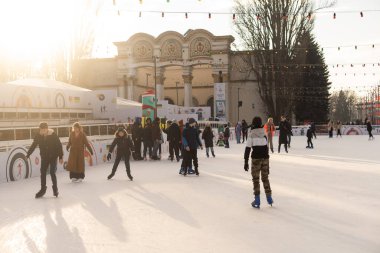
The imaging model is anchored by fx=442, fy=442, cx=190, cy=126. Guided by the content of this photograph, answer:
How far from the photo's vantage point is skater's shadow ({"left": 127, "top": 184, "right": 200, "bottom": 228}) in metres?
6.97

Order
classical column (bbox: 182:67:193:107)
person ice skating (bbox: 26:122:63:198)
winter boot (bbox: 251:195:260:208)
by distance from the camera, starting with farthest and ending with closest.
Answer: classical column (bbox: 182:67:193:107) < person ice skating (bbox: 26:122:63:198) < winter boot (bbox: 251:195:260:208)

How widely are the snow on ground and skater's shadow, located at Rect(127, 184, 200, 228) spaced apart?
2cm

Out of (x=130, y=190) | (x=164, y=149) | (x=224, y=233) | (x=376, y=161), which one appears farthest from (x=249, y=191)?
(x=164, y=149)

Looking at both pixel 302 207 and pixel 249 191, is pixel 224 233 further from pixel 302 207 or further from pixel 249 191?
pixel 249 191

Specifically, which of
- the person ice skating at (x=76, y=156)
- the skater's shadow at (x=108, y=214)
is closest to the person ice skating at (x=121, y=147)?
the person ice skating at (x=76, y=156)

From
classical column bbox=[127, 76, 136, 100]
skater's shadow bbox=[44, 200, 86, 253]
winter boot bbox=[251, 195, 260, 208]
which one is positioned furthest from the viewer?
classical column bbox=[127, 76, 136, 100]

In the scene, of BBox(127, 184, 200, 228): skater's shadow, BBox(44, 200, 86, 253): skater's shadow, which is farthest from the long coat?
BBox(44, 200, 86, 253): skater's shadow

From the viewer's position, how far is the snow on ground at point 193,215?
5438 mm

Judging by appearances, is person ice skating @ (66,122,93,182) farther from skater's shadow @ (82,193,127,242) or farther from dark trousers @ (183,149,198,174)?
dark trousers @ (183,149,198,174)

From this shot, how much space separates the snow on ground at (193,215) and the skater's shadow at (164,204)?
2cm

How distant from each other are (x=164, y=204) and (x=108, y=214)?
1214 mm

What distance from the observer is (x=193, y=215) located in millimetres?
7199

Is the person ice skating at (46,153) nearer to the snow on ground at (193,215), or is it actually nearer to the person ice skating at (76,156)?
the snow on ground at (193,215)

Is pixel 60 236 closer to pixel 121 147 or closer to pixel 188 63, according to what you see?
pixel 121 147
